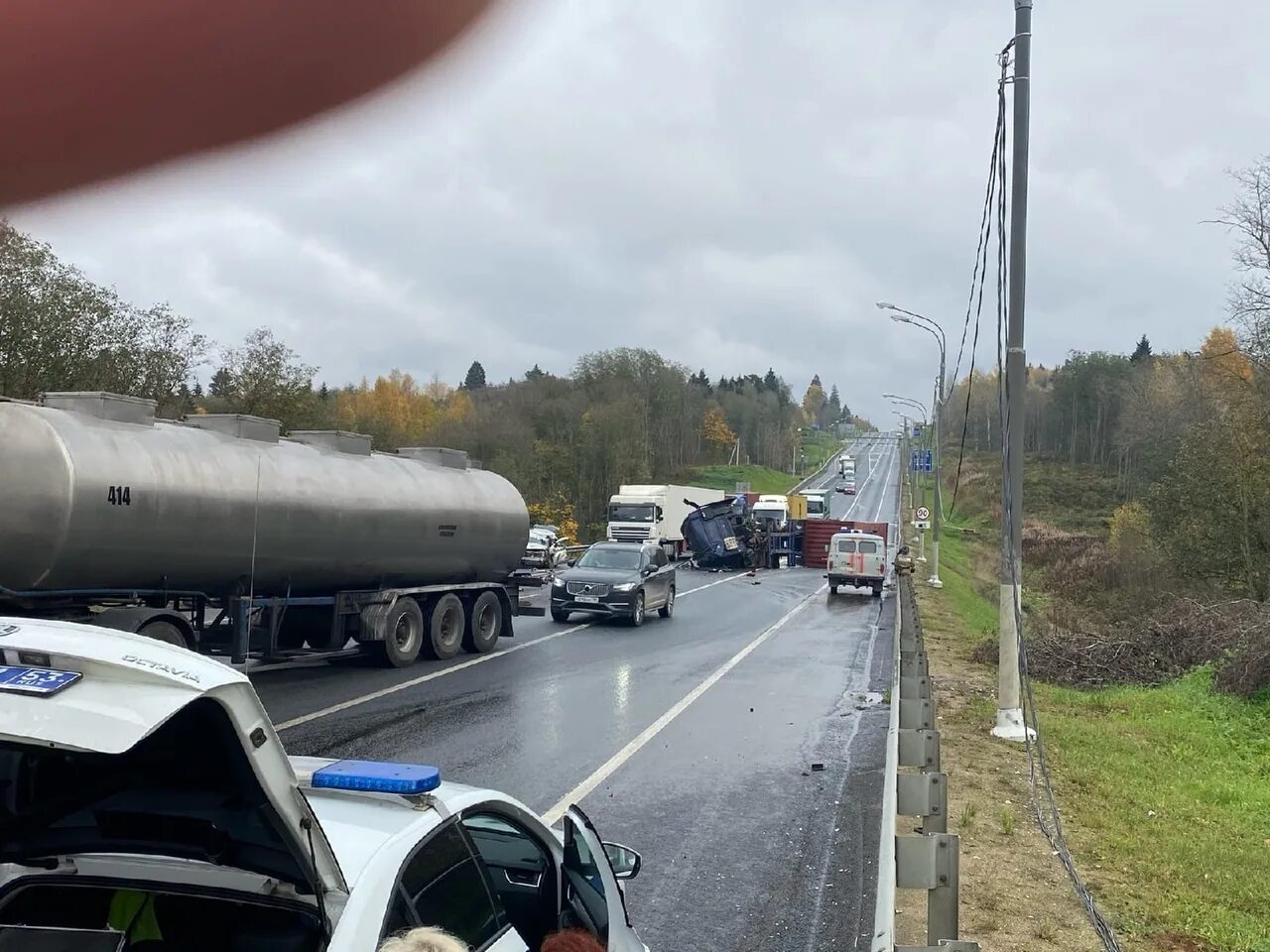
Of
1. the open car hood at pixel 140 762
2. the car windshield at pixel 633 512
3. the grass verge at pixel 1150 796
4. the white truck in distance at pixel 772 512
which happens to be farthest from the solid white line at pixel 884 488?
the open car hood at pixel 140 762

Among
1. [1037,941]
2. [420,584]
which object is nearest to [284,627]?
[420,584]

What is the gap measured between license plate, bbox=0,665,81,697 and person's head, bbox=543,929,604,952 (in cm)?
154

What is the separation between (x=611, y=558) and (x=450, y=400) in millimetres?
67851

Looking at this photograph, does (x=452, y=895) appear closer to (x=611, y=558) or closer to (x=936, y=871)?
(x=936, y=871)

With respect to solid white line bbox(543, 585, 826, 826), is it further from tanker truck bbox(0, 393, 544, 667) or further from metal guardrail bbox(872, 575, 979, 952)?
tanker truck bbox(0, 393, 544, 667)

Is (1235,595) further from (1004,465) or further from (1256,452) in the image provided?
(1004,465)

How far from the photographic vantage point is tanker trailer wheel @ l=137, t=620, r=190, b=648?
10969mm

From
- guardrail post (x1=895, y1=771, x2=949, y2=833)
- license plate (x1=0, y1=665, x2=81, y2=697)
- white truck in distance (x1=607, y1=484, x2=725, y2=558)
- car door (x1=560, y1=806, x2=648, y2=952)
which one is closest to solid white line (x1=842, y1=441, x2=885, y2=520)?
white truck in distance (x1=607, y1=484, x2=725, y2=558)

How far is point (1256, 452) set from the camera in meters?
31.9

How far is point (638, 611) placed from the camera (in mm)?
23000

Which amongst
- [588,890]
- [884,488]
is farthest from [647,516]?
[884,488]

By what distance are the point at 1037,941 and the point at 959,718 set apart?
696 cm

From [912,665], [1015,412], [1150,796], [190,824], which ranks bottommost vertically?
[1150,796]

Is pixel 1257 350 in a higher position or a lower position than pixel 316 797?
higher
